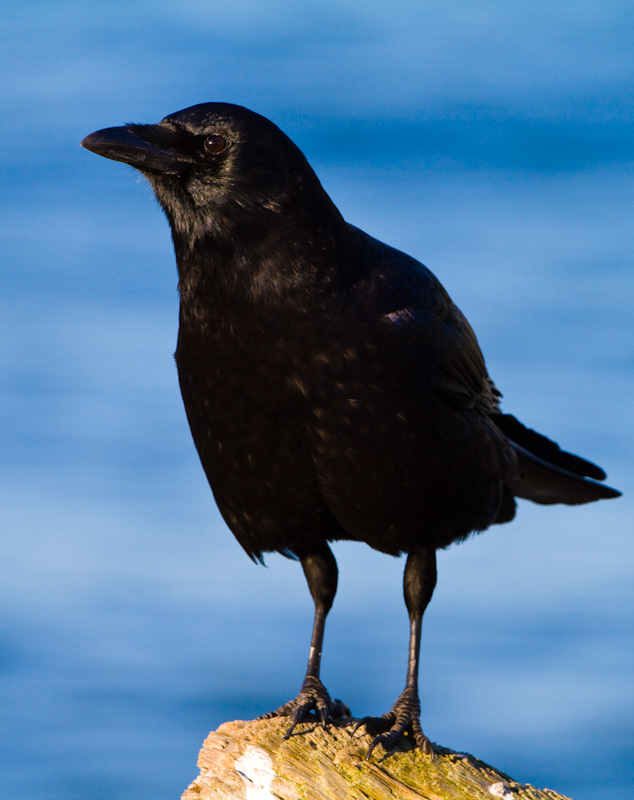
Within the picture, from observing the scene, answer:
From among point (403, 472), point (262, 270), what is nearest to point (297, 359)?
point (262, 270)

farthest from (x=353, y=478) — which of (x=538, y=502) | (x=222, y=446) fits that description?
(x=538, y=502)

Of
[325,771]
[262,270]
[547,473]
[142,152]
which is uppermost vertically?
[142,152]

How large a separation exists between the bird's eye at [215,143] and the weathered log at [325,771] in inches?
123

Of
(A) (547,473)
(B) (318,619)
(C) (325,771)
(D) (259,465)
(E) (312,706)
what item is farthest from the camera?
(A) (547,473)

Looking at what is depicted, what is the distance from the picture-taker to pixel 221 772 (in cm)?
668

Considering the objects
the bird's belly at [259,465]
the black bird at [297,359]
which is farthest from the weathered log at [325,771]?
the bird's belly at [259,465]

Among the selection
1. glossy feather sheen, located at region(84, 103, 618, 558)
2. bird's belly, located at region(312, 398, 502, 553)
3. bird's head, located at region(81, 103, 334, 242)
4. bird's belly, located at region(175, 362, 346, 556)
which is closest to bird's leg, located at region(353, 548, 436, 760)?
bird's belly, located at region(312, 398, 502, 553)

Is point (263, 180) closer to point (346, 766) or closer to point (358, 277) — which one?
point (358, 277)

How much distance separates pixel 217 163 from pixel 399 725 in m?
3.26

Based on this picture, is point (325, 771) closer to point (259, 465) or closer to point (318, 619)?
point (318, 619)

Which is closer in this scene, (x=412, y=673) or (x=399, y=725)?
(x=399, y=725)

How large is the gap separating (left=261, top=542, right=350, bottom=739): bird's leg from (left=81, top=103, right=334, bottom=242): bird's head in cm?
214

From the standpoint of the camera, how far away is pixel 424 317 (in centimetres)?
738

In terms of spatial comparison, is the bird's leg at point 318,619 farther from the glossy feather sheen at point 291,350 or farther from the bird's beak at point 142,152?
the bird's beak at point 142,152
